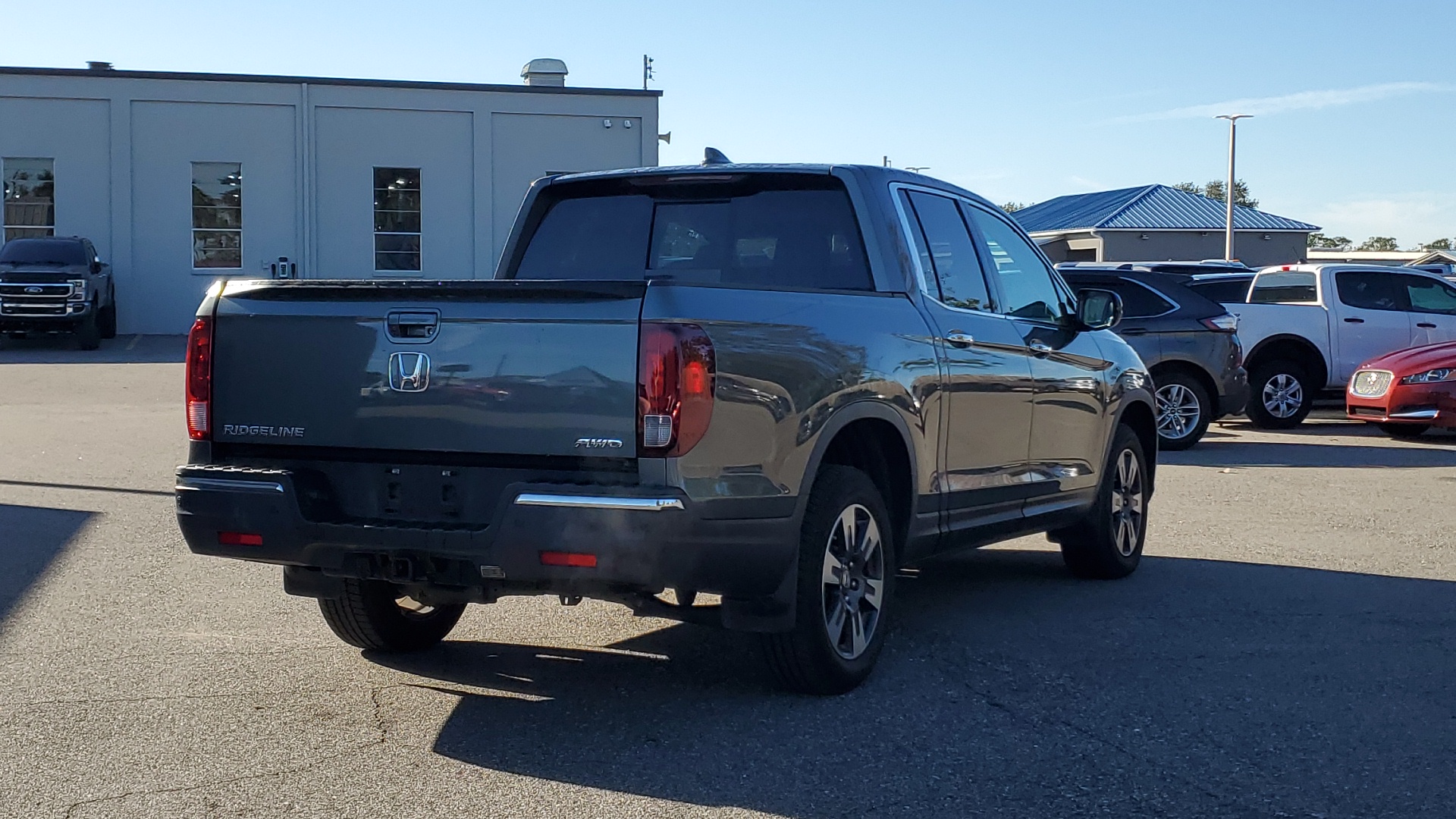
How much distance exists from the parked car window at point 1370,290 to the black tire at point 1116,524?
10.7m

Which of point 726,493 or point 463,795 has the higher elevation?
point 726,493

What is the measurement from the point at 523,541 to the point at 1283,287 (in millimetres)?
15201

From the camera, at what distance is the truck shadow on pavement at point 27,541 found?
7723mm

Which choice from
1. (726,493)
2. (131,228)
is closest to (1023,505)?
(726,493)

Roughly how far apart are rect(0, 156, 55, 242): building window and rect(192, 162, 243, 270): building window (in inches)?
116

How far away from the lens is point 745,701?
561cm

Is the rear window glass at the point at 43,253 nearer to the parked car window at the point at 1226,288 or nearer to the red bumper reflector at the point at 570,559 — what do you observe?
the parked car window at the point at 1226,288

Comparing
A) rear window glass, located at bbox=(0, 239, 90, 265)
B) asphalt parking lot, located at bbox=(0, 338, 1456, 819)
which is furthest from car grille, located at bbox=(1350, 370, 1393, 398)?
rear window glass, located at bbox=(0, 239, 90, 265)

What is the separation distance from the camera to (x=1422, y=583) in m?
8.08

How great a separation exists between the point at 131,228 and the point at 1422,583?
32.1 m

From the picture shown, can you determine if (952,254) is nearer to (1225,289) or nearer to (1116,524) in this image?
(1116,524)

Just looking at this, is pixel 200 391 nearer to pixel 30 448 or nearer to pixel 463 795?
pixel 463 795

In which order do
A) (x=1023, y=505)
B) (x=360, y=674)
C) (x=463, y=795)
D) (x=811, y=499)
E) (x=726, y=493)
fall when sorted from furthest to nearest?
(x=1023, y=505) → (x=360, y=674) → (x=811, y=499) → (x=726, y=493) → (x=463, y=795)

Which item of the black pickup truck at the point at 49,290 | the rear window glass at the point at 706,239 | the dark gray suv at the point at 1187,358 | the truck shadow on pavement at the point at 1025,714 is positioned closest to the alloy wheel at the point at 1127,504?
the truck shadow on pavement at the point at 1025,714
